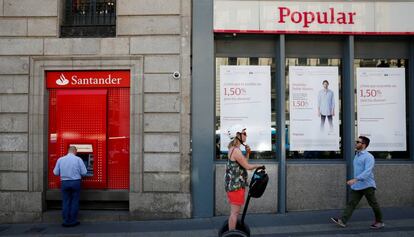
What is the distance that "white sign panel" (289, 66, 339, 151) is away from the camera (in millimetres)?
9961

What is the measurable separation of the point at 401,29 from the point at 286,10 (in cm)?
280

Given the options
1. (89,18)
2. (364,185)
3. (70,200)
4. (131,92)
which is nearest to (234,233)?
(364,185)

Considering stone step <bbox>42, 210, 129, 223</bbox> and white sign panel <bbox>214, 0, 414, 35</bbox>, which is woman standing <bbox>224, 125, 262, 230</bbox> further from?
white sign panel <bbox>214, 0, 414, 35</bbox>

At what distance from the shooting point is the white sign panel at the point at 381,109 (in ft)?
33.0

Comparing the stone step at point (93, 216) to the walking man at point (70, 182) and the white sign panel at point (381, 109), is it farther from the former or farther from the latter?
the white sign panel at point (381, 109)

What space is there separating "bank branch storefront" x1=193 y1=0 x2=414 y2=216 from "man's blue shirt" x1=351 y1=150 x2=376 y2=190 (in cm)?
167

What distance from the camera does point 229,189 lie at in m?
6.59

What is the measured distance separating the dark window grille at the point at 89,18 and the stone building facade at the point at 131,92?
28 centimetres

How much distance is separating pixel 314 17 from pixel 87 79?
5.56 meters

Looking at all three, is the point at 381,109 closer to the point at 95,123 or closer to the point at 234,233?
the point at 234,233

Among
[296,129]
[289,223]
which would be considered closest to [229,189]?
[289,223]

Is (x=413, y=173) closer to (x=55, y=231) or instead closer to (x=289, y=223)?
(x=289, y=223)

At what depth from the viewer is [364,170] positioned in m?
7.86

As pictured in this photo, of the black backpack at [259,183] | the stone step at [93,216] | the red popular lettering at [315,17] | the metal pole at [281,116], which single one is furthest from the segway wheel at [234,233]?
the red popular lettering at [315,17]
